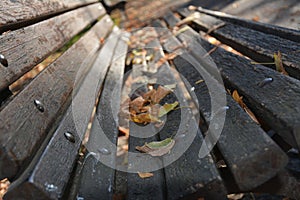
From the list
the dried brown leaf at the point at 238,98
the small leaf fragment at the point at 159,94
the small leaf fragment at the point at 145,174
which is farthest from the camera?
the small leaf fragment at the point at 159,94

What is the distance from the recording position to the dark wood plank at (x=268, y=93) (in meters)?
1.18

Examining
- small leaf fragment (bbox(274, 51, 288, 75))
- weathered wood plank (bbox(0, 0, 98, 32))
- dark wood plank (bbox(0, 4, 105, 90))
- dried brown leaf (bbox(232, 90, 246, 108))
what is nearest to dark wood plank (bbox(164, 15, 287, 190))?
dried brown leaf (bbox(232, 90, 246, 108))

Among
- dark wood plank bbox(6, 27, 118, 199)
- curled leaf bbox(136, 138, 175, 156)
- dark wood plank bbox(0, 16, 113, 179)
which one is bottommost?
curled leaf bbox(136, 138, 175, 156)

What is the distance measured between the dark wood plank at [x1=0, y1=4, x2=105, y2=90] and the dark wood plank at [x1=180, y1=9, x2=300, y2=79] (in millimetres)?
1125

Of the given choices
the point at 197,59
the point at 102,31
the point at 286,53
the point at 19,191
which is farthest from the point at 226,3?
the point at 19,191

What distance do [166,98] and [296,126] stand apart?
868 mm

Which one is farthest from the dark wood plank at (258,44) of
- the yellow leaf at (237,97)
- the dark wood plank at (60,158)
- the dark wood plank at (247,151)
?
the dark wood plank at (60,158)

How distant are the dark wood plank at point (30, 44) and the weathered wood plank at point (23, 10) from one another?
45 millimetres

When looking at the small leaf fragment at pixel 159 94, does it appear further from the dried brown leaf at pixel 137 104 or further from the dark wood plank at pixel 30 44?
the dark wood plank at pixel 30 44

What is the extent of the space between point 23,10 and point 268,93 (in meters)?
1.21

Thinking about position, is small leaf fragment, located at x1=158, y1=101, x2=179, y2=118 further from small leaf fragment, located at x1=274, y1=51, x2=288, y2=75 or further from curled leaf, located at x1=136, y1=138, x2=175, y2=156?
small leaf fragment, located at x1=274, y1=51, x2=288, y2=75

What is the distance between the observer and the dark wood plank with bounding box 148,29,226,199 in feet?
3.72

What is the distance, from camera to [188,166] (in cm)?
123

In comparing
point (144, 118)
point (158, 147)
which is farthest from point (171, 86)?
point (158, 147)
